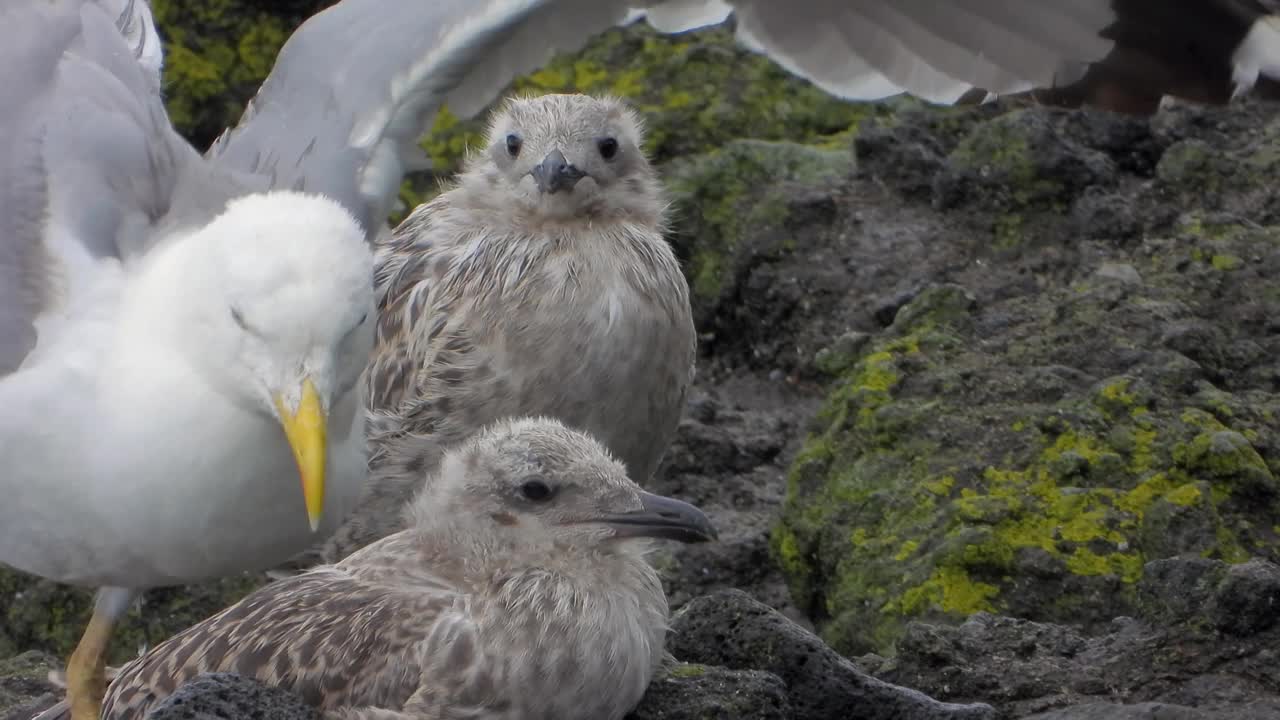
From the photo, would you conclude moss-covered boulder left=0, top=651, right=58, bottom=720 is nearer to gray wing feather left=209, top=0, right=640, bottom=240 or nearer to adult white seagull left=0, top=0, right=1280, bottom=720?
adult white seagull left=0, top=0, right=1280, bottom=720

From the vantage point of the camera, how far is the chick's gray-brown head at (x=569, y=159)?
6.36m

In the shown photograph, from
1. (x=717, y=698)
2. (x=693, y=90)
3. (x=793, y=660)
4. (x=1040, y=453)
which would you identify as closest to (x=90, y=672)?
(x=717, y=698)

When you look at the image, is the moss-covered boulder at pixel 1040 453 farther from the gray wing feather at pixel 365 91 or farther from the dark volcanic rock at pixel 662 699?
the gray wing feather at pixel 365 91

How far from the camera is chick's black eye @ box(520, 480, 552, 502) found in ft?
16.5

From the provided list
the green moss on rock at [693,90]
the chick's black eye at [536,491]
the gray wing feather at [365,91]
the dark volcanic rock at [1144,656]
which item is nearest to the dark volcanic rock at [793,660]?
the dark volcanic rock at [1144,656]

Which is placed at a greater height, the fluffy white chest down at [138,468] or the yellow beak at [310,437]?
the yellow beak at [310,437]

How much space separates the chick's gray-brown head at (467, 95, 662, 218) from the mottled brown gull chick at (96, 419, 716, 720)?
1244 millimetres

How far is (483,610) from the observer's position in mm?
4695

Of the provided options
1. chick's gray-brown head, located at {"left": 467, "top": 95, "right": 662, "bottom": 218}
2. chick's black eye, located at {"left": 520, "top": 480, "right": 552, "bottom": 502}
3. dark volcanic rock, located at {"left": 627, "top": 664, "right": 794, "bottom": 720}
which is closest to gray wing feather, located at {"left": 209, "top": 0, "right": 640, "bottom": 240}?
chick's gray-brown head, located at {"left": 467, "top": 95, "right": 662, "bottom": 218}

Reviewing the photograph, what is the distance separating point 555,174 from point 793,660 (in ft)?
6.55

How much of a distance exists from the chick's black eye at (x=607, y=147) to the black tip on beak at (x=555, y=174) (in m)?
0.17

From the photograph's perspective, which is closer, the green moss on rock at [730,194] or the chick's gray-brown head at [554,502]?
the chick's gray-brown head at [554,502]

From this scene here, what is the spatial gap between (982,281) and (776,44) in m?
1.18

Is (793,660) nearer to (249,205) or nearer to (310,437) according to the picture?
(310,437)
